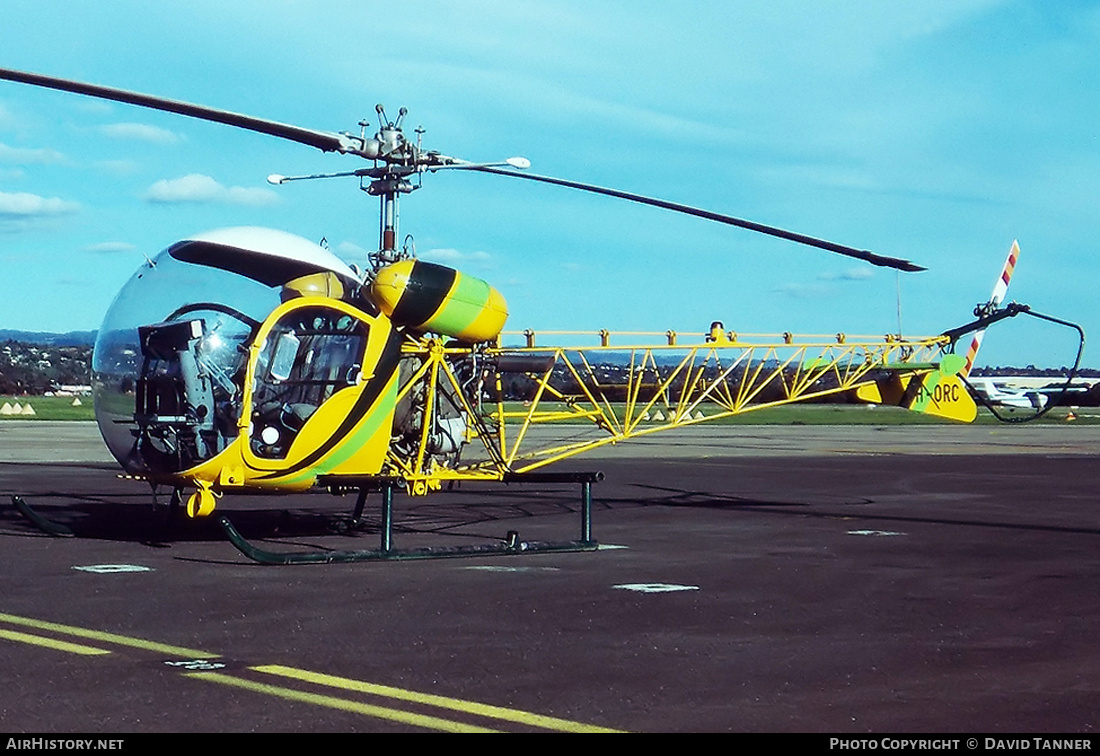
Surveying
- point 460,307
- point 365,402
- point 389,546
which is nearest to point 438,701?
point 389,546

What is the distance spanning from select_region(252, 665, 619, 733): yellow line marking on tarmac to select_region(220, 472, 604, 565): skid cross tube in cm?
469

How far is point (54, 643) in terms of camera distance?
849 centimetres

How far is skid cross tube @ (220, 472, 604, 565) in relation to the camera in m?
12.5

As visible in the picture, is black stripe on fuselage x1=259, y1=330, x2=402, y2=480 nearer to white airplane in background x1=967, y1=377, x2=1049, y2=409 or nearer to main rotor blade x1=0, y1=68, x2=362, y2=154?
main rotor blade x1=0, y1=68, x2=362, y2=154

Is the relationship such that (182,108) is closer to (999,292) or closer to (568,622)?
(568,622)

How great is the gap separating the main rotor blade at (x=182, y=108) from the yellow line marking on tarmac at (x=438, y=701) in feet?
14.6

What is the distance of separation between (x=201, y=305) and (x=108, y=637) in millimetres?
4874

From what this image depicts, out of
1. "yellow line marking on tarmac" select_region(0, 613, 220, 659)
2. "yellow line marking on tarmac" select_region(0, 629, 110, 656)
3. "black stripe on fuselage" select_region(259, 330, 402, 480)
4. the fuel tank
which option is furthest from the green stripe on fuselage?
"yellow line marking on tarmac" select_region(0, 629, 110, 656)

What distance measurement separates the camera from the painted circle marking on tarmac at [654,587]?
36.7 ft

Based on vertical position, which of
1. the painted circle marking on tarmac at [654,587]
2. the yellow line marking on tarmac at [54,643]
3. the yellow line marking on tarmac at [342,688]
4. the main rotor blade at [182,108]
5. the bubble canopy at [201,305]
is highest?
the main rotor blade at [182,108]

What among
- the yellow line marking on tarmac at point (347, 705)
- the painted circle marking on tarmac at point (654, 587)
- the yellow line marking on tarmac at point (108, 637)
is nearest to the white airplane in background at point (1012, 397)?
the painted circle marking on tarmac at point (654, 587)

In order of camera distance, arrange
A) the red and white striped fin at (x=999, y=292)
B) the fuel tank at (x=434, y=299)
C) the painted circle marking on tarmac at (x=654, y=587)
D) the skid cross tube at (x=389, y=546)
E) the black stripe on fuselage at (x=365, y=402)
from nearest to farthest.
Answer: the painted circle marking on tarmac at (x=654, y=587) → the skid cross tube at (x=389, y=546) → the black stripe on fuselage at (x=365, y=402) → the fuel tank at (x=434, y=299) → the red and white striped fin at (x=999, y=292)

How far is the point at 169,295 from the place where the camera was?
1312cm

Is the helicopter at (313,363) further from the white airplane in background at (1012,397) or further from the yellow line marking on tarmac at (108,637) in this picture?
the white airplane in background at (1012,397)
